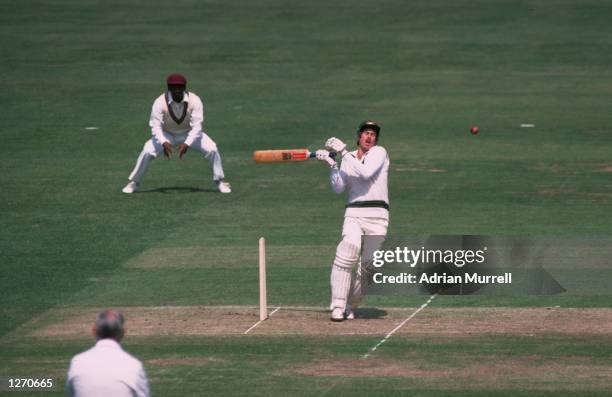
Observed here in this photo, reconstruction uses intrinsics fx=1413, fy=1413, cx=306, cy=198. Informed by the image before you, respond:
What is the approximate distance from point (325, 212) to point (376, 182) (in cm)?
743

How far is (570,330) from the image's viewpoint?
15.5 m

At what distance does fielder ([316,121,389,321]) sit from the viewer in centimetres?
1580

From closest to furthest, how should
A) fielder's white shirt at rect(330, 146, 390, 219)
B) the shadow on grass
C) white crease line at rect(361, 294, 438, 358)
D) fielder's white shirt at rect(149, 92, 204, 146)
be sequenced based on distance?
white crease line at rect(361, 294, 438, 358), fielder's white shirt at rect(330, 146, 390, 219), fielder's white shirt at rect(149, 92, 204, 146), the shadow on grass

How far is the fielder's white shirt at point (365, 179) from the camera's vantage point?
15.8m

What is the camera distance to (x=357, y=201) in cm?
1598

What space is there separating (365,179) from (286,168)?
468 inches

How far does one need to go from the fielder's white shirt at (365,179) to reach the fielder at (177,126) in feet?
27.8

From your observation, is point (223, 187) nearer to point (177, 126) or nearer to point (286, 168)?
point (177, 126)

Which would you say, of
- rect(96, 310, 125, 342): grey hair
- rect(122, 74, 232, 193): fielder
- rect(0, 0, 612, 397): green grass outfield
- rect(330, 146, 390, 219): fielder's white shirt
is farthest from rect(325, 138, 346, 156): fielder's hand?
rect(122, 74, 232, 193): fielder

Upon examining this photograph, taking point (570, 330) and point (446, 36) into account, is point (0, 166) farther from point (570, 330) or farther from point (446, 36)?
point (446, 36)

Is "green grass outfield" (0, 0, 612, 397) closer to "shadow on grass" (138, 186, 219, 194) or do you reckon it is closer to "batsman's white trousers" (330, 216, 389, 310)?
"shadow on grass" (138, 186, 219, 194)
